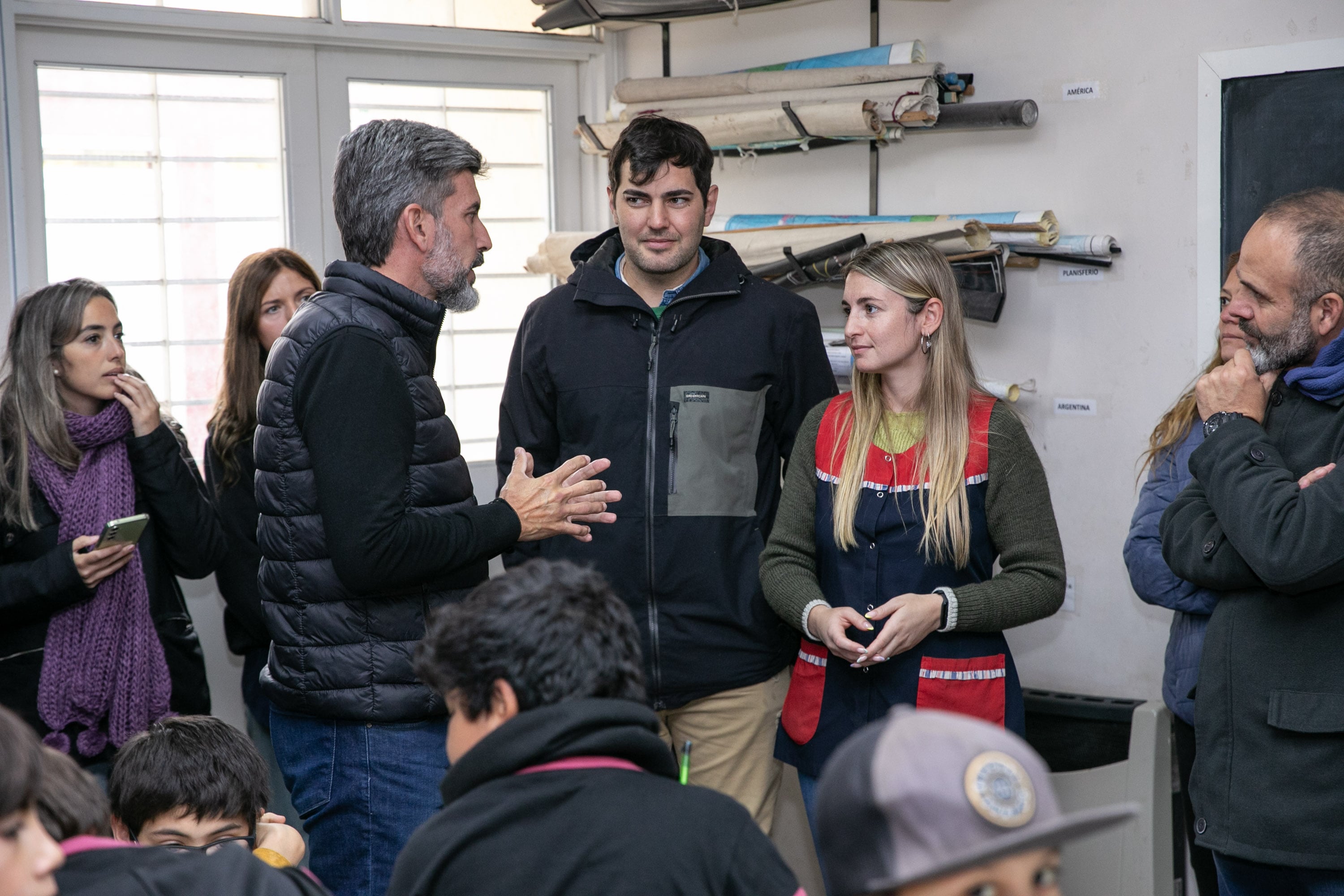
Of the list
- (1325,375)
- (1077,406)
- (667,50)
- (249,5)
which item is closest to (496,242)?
(667,50)

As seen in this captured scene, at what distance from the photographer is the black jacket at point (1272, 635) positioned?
1.71 m

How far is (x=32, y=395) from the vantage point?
101 inches

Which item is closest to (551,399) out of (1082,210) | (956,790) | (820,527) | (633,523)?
(633,523)

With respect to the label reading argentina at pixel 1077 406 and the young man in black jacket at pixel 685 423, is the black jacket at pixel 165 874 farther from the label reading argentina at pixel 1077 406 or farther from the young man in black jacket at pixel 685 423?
the label reading argentina at pixel 1077 406

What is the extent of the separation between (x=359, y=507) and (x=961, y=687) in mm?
1110

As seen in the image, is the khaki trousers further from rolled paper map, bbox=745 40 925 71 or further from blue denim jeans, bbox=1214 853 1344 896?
rolled paper map, bbox=745 40 925 71

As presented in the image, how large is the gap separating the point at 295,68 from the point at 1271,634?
337 centimetres

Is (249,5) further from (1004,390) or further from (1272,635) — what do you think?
(1272,635)

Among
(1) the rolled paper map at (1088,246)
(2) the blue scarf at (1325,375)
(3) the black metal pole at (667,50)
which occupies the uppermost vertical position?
(3) the black metal pole at (667,50)

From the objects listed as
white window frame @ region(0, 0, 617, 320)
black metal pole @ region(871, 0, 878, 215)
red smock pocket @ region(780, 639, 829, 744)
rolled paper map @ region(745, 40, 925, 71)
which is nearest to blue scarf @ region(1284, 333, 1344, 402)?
red smock pocket @ region(780, 639, 829, 744)

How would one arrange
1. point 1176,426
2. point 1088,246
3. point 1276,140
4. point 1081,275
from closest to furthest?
point 1176,426
point 1276,140
point 1088,246
point 1081,275

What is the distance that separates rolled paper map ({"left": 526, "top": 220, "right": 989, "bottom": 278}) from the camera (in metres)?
3.18

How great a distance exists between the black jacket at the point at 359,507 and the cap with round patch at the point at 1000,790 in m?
1.14

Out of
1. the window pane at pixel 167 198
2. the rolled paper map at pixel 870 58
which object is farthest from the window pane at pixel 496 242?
the rolled paper map at pixel 870 58
